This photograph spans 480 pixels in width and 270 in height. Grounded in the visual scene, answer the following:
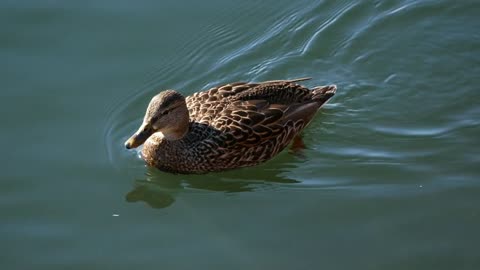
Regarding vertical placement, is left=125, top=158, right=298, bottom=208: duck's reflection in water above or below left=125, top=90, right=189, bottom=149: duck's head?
below

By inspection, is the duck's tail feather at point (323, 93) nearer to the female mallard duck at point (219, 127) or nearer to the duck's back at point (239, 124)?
the duck's back at point (239, 124)

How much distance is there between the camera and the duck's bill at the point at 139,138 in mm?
8078

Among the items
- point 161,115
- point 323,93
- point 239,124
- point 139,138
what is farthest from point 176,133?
point 323,93

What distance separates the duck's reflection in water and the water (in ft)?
0.08

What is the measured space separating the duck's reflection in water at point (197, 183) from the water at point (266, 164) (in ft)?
0.08

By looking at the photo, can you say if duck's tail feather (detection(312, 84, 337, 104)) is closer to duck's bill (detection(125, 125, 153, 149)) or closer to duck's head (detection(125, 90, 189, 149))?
duck's head (detection(125, 90, 189, 149))

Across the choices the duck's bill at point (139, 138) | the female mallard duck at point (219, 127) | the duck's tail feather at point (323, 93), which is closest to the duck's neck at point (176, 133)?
the female mallard duck at point (219, 127)

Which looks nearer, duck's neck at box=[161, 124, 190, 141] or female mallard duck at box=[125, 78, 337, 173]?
female mallard duck at box=[125, 78, 337, 173]

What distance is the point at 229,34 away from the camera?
10.4 metres

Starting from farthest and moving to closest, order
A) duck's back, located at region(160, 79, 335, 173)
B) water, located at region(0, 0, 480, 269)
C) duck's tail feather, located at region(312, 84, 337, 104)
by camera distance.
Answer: duck's tail feather, located at region(312, 84, 337, 104) < duck's back, located at region(160, 79, 335, 173) < water, located at region(0, 0, 480, 269)

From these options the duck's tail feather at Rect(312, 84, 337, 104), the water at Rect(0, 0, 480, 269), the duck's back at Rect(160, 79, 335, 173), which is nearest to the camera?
the water at Rect(0, 0, 480, 269)

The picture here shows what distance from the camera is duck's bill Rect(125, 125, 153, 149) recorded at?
8078 mm

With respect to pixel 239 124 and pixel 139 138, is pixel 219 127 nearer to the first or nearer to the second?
pixel 239 124

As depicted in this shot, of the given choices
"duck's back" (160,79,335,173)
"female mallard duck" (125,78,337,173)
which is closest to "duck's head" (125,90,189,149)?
"female mallard duck" (125,78,337,173)
